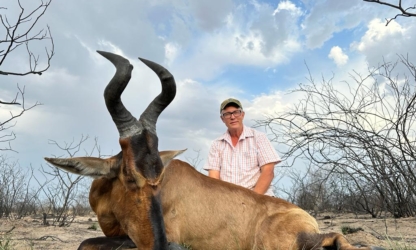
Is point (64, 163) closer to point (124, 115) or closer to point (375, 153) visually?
point (124, 115)

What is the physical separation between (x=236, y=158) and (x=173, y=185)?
2.03m

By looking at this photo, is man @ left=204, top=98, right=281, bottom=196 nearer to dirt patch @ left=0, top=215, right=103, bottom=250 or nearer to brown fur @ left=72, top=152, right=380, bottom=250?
brown fur @ left=72, top=152, right=380, bottom=250

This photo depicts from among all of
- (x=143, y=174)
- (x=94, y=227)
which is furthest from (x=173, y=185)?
(x=94, y=227)

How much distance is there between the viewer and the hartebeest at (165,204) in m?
4.25

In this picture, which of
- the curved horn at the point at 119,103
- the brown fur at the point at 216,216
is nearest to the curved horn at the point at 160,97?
the curved horn at the point at 119,103

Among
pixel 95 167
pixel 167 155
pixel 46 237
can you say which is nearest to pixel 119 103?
pixel 95 167

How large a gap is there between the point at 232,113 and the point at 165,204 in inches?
101

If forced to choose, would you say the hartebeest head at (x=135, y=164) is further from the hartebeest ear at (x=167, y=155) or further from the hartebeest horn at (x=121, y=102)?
the hartebeest ear at (x=167, y=155)

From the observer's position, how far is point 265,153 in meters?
6.79

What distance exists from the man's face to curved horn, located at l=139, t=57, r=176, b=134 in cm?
212

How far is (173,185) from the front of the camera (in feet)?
17.0

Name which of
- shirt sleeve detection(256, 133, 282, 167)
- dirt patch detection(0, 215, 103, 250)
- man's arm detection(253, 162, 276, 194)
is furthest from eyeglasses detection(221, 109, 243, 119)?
dirt patch detection(0, 215, 103, 250)

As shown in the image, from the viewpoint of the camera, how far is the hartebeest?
4250 millimetres

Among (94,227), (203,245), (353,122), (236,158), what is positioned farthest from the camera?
(94,227)
